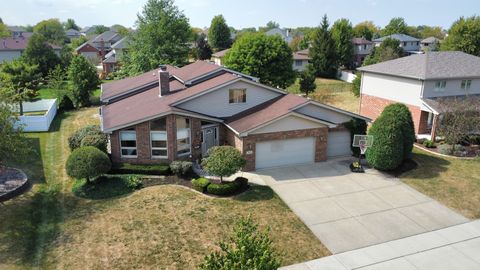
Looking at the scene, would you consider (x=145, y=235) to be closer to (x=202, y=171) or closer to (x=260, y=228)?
(x=260, y=228)

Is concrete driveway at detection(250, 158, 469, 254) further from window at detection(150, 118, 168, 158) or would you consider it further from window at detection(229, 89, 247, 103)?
window at detection(150, 118, 168, 158)

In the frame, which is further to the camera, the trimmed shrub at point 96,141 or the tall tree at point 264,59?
the tall tree at point 264,59

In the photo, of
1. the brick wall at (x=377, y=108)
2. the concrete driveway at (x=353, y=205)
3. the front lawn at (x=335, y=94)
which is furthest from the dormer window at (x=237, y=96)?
the front lawn at (x=335, y=94)

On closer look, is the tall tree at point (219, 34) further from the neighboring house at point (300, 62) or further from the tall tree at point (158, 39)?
the tall tree at point (158, 39)

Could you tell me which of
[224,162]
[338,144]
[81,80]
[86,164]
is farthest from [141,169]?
[81,80]

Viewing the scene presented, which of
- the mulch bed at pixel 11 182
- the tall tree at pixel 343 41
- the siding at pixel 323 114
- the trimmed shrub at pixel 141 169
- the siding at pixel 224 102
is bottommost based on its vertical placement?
the mulch bed at pixel 11 182

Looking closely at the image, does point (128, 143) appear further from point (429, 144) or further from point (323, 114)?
point (429, 144)
